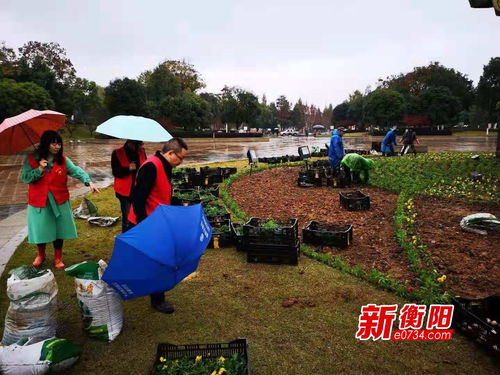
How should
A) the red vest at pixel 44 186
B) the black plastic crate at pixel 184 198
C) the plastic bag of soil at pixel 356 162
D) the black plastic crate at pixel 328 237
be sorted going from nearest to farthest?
the red vest at pixel 44 186, the black plastic crate at pixel 328 237, the black plastic crate at pixel 184 198, the plastic bag of soil at pixel 356 162

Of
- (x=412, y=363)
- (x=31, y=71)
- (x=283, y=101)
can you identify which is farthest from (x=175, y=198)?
(x=283, y=101)

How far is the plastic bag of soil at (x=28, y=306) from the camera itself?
3209 mm

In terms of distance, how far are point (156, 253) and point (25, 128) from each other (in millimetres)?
3263

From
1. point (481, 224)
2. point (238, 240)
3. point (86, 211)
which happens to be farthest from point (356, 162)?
point (86, 211)

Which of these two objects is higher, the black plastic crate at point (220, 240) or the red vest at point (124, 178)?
the red vest at point (124, 178)

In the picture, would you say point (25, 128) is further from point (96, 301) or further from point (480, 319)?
point (480, 319)

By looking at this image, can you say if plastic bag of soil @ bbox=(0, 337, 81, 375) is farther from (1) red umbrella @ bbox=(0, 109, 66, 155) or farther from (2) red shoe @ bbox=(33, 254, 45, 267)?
(1) red umbrella @ bbox=(0, 109, 66, 155)

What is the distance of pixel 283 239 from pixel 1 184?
11.9 m

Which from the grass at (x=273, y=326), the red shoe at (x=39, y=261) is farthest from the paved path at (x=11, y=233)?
the grass at (x=273, y=326)

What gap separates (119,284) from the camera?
285 centimetres

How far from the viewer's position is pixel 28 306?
3227 millimetres

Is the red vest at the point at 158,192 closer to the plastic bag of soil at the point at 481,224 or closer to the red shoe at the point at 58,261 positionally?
the red shoe at the point at 58,261

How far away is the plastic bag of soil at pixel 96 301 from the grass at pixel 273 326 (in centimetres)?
13

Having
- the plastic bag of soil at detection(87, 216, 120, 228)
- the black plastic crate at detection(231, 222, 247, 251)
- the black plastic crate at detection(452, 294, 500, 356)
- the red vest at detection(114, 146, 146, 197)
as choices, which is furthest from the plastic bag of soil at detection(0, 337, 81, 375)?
the plastic bag of soil at detection(87, 216, 120, 228)
